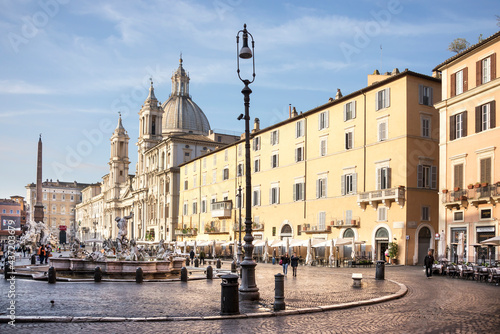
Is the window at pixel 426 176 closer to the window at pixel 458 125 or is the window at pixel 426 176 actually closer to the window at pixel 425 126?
the window at pixel 425 126

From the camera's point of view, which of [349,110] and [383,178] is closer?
[383,178]

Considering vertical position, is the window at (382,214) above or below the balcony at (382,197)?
below

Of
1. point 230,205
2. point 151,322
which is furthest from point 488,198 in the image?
point 230,205

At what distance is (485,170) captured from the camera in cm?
3078

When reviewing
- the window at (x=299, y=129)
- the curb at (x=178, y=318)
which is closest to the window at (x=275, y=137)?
the window at (x=299, y=129)

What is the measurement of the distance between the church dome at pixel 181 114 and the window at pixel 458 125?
250ft

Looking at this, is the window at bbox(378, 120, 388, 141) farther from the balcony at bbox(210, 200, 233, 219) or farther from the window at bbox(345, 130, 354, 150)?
the balcony at bbox(210, 200, 233, 219)

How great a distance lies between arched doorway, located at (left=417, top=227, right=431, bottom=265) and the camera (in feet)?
124

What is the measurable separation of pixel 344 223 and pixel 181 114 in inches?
2761

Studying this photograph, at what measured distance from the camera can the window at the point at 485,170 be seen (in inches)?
1200

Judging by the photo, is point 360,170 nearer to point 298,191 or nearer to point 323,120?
point 323,120

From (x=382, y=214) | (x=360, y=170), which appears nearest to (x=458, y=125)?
(x=382, y=214)

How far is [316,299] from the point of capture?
54.8ft

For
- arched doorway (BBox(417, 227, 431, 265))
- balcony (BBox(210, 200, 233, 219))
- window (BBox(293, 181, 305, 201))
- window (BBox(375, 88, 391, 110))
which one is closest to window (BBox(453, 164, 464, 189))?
arched doorway (BBox(417, 227, 431, 265))
